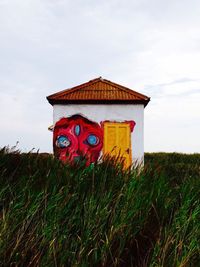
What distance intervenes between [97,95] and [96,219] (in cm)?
1143

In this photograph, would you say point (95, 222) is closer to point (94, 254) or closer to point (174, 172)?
point (94, 254)

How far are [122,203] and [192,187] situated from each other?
2.94 ft

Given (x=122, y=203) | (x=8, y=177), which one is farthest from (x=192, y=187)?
(x=8, y=177)

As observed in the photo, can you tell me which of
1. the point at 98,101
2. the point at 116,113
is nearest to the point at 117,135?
the point at 116,113

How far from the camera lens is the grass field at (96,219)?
12.3ft

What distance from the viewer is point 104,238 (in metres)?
4.06

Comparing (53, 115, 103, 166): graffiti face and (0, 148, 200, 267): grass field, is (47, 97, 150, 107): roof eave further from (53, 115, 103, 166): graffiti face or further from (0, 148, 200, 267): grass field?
(0, 148, 200, 267): grass field

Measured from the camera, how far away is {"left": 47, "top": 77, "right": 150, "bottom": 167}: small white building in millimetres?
15102

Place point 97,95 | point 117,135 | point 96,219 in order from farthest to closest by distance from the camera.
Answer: point 97,95
point 117,135
point 96,219

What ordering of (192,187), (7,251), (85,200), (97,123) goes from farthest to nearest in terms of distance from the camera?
1. (97,123)
2. (192,187)
3. (85,200)
4. (7,251)

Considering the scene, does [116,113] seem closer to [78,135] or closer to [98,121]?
[98,121]

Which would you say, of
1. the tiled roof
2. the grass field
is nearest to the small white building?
the tiled roof

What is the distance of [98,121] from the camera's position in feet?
49.9

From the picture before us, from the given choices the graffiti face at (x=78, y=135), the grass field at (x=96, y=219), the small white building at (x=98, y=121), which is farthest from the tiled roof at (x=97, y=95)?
the grass field at (x=96, y=219)
